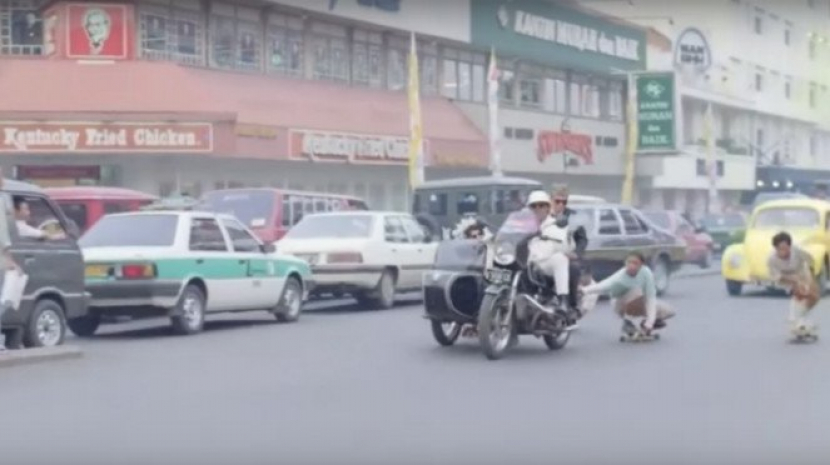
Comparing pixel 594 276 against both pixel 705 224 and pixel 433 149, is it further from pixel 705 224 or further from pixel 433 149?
pixel 705 224

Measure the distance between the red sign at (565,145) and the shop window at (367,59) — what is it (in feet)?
32.5

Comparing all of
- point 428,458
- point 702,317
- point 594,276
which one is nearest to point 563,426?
point 428,458

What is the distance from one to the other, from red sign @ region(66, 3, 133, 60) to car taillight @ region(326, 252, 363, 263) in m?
12.1

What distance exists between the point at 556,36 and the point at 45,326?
37.6 metres

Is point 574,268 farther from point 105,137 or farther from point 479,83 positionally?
point 479,83

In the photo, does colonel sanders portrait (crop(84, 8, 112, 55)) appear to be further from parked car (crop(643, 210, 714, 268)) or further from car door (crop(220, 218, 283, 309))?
car door (crop(220, 218, 283, 309))

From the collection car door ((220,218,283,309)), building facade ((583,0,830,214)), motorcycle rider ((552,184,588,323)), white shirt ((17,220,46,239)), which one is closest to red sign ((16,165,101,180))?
car door ((220,218,283,309))

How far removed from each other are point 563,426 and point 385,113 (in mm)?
30574

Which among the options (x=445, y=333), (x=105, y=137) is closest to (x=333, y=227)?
(x=445, y=333)

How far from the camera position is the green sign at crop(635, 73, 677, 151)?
54.6 metres

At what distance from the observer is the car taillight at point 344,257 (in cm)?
2288

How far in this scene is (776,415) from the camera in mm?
11586

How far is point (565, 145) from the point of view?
53969mm

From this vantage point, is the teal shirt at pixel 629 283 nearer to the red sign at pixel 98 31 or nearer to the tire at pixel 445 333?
the tire at pixel 445 333
